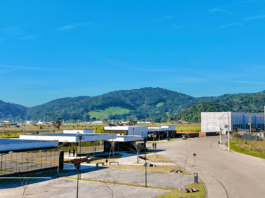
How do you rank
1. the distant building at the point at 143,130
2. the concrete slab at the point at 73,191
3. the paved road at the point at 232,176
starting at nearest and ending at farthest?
the concrete slab at the point at 73,191, the paved road at the point at 232,176, the distant building at the point at 143,130

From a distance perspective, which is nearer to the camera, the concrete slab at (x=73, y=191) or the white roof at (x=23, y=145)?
the concrete slab at (x=73, y=191)

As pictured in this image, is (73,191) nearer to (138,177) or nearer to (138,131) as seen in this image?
(138,177)

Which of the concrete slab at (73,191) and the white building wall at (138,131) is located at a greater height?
the white building wall at (138,131)

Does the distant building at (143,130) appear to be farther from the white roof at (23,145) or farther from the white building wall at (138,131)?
the white roof at (23,145)

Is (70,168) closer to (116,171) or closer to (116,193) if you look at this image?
(116,171)

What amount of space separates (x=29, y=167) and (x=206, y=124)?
127022 millimetres

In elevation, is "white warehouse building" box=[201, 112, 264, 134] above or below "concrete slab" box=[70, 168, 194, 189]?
above

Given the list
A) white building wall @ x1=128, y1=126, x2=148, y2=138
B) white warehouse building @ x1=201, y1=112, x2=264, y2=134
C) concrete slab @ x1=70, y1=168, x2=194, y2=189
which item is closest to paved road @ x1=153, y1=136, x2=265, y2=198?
concrete slab @ x1=70, y1=168, x2=194, y2=189

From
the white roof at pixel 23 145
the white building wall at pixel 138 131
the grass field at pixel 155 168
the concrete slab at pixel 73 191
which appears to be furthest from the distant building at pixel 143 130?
the concrete slab at pixel 73 191

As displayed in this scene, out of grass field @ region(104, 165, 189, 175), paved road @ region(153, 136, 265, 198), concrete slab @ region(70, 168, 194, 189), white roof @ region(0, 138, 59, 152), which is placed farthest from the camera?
grass field @ region(104, 165, 189, 175)

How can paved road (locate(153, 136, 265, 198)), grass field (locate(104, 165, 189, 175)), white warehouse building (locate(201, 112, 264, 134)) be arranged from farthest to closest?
white warehouse building (locate(201, 112, 264, 134)) < grass field (locate(104, 165, 189, 175)) < paved road (locate(153, 136, 265, 198))

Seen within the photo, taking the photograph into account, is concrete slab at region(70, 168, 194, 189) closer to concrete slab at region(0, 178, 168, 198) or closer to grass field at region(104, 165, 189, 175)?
grass field at region(104, 165, 189, 175)

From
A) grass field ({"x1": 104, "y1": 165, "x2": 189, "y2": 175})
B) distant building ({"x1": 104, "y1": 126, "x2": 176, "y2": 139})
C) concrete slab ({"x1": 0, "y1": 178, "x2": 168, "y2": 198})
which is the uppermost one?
distant building ({"x1": 104, "y1": 126, "x2": 176, "y2": 139})

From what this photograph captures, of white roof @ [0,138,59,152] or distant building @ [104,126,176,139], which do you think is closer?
white roof @ [0,138,59,152]
